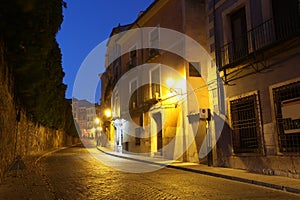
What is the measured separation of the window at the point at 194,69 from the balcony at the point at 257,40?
2974mm

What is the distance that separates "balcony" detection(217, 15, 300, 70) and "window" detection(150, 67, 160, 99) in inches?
277

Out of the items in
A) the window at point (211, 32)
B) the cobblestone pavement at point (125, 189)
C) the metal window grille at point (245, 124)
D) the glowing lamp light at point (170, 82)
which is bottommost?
the cobblestone pavement at point (125, 189)

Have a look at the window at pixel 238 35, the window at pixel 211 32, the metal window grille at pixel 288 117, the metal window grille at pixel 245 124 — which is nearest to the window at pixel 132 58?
the window at pixel 211 32

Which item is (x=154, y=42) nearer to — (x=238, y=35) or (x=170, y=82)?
(x=170, y=82)

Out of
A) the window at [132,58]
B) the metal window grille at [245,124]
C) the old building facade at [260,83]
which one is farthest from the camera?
the window at [132,58]

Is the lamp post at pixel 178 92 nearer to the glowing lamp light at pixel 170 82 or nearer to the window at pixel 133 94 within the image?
the glowing lamp light at pixel 170 82

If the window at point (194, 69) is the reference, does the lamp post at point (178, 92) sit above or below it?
below

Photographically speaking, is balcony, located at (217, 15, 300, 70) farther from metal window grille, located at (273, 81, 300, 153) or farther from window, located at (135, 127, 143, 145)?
window, located at (135, 127, 143, 145)

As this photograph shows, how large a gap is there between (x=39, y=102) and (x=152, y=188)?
445 inches

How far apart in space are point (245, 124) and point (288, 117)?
2.09 metres

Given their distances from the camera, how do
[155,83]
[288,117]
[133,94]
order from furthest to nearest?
1. [133,94]
2. [155,83]
3. [288,117]

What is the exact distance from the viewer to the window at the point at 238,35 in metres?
11.7

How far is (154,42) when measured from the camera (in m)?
19.9

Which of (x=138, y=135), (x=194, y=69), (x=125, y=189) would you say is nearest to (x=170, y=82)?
(x=194, y=69)
